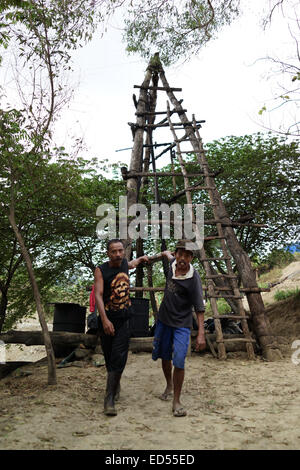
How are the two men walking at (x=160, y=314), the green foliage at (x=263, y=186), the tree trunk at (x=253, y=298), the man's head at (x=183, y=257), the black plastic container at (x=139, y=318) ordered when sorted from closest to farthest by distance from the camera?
1. the two men walking at (x=160, y=314)
2. the man's head at (x=183, y=257)
3. the tree trunk at (x=253, y=298)
4. the black plastic container at (x=139, y=318)
5. the green foliage at (x=263, y=186)

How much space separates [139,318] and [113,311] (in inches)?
154

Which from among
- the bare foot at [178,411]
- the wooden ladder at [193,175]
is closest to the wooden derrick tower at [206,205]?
the wooden ladder at [193,175]

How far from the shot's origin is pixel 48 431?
11.8 feet

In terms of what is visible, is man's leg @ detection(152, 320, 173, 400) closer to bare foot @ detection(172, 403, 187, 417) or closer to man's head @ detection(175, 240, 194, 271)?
bare foot @ detection(172, 403, 187, 417)

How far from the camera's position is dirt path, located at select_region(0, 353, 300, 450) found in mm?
3387

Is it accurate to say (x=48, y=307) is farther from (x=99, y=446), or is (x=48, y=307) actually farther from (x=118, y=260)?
(x=99, y=446)

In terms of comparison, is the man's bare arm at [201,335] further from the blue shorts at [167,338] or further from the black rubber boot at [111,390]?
the black rubber boot at [111,390]

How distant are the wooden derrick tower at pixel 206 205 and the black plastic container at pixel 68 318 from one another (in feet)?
5.44

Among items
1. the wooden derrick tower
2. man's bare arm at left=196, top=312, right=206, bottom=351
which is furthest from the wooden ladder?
man's bare arm at left=196, top=312, right=206, bottom=351

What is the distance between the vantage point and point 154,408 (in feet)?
14.8

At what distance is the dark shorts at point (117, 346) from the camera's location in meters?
4.30

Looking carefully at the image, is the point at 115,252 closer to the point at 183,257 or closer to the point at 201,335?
the point at 183,257

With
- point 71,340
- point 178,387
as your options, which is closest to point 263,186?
point 71,340

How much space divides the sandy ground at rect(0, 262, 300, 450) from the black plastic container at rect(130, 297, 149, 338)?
78 centimetres
